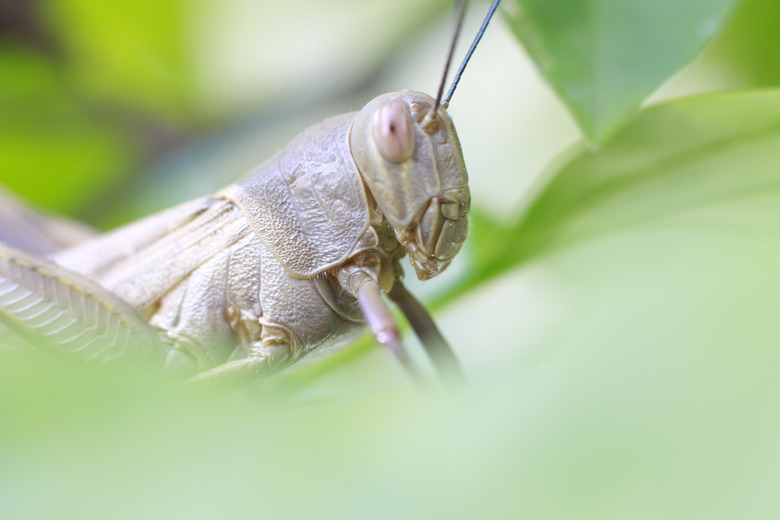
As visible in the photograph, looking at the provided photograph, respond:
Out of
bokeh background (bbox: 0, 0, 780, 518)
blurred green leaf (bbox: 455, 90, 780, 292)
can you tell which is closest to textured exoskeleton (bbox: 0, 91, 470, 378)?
bokeh background (bbox: 0, 0, 780, 518)

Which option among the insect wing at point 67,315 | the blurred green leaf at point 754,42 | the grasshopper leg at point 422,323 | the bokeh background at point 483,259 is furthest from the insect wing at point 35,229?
the blurred green leaf at point 754,42

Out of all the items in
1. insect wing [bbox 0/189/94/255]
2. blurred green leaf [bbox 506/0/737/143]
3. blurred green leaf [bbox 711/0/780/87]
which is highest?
insect wing [bbox 0/189/94/255]

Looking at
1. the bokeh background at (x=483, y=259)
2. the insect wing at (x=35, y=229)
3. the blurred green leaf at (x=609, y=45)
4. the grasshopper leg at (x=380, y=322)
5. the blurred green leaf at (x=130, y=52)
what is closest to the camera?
the bokeh background at (x=483, y=259)

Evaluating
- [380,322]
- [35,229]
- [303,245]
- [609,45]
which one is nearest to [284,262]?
[303,245]

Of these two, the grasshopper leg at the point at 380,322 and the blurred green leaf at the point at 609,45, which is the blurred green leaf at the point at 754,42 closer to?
the blurred green leaf at the point at 609,45

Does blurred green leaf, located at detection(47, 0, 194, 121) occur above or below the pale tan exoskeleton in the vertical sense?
above

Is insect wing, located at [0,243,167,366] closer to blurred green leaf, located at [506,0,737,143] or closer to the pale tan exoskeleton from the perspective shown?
the pale tan exoskeleton

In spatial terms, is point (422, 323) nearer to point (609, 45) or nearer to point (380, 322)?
point (380, 322)
